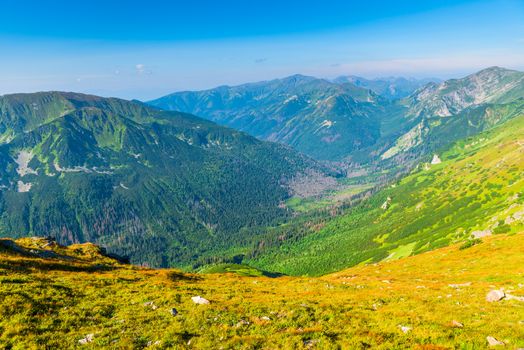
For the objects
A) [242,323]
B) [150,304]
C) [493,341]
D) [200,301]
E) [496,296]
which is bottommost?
[496,296]

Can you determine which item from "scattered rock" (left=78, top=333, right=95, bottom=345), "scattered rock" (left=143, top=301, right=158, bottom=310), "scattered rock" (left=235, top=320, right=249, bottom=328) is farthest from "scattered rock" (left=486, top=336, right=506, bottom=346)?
"scattered rock" (left=143, top=301, right=158, bottom=310)

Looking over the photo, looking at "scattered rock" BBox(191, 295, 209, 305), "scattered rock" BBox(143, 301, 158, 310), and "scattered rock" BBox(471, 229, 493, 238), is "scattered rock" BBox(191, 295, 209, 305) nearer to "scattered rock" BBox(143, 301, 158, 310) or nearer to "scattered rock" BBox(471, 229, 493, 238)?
"scattered rock" BBox(143, 301, 158, 310)

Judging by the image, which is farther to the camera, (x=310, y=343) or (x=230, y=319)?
(x=230, y=319)

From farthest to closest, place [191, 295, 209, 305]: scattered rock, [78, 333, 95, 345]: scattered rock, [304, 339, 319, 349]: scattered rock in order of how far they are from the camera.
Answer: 1. [191, 295, 209, 305]: scattered rock
2. [78, 333, 95, 345]: scattered rock
3. [304, 339, 319, 349]: scattered rock

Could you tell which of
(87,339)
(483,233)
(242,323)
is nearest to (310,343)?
(242,323)

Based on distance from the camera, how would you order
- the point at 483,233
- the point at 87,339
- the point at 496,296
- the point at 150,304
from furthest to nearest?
the point at 483,233
the point at 496,296
the point at 150,304
the point at 87,339

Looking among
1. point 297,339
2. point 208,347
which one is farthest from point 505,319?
point 208,347

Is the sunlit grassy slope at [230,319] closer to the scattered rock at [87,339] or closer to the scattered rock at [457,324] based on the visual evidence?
the scattered rock at [457,324]

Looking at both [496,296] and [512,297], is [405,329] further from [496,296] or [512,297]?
[512,297]

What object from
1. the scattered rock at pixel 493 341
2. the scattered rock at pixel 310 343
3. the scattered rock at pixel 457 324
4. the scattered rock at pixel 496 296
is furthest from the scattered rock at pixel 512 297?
the scattered rock at pixel 310 343

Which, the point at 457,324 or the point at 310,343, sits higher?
the point at 310,343

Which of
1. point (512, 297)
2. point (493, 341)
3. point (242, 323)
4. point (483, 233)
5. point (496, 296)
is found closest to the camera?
point (493, 341)

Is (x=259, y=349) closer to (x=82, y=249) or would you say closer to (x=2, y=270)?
(x=2, y=270)

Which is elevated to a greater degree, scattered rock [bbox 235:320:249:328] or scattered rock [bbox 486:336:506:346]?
scattered rock [bbox 486:336:506:346]
